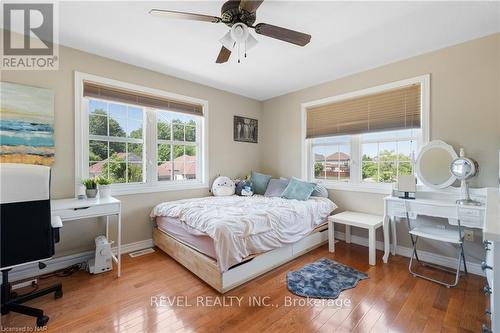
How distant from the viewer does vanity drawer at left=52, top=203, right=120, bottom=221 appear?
6.72 ft

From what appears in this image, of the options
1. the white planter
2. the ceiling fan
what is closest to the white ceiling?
the ceiling fan

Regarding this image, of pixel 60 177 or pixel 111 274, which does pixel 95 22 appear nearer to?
pixel 60 177

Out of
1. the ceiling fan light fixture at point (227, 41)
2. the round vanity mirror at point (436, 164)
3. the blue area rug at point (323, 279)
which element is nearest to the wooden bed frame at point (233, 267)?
the blue area rug at point (323, 279)

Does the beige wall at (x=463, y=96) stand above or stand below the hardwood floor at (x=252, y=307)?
above

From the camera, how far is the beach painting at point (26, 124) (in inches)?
85.4

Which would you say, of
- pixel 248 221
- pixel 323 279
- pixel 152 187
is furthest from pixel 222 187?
pixel 323 279

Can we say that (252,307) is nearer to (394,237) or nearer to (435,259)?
(394,237)

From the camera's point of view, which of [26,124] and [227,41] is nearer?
[227,41]

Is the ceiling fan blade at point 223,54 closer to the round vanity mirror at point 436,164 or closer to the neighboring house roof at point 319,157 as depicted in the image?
the neighboring house roof at point 319,157

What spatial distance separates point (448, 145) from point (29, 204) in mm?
3850

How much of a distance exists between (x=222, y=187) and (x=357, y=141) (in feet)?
7.07

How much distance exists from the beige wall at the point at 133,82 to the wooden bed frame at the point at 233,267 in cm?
45

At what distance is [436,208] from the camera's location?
2291 millimetres

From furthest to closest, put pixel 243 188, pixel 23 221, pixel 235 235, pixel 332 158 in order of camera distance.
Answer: pixel 243 188, pixel 332 158, pixel 235 235, pixel 23 221
